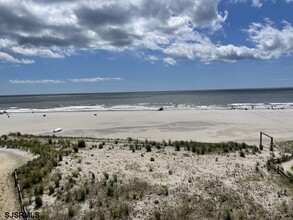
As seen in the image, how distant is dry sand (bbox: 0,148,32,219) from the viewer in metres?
13.4

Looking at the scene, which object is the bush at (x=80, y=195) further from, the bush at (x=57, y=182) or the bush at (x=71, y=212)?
the bush at (x=57, y=182)

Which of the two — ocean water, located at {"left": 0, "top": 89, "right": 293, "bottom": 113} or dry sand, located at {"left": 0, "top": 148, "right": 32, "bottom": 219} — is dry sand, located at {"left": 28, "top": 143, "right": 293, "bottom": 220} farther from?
ocean water, located at {"left": 0, "top": 89, "right": 293, "bottom": 113}

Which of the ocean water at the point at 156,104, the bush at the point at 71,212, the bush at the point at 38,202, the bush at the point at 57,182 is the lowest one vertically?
the ocean water at the point at 156,104

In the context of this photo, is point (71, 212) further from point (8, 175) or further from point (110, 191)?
point (8, 175)

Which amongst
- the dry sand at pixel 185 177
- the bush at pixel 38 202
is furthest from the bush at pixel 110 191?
the bush at pixel 38 202

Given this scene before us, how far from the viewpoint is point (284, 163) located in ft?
59.5

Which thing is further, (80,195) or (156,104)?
(156,104)

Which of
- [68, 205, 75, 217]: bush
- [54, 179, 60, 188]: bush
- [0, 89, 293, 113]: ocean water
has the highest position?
[54, 179, 60, 188]: bush

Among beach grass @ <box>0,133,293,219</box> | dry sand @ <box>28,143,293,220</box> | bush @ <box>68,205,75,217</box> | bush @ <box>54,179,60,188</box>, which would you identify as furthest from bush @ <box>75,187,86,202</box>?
bush @ <box>54,179,60,188</box>

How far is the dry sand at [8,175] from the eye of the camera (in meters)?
13.4

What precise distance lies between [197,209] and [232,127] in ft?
92.3

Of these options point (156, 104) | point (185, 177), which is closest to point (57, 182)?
point (185, 177)

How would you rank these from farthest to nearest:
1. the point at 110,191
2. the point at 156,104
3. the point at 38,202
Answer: the point at 156,104 < the point at 110,191 < the point at 38,202

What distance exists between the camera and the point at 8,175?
16.3 meters
